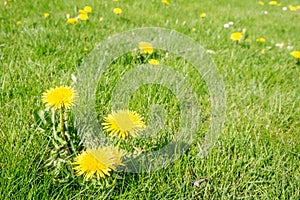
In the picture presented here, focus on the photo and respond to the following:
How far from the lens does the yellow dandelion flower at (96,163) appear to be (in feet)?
3.23

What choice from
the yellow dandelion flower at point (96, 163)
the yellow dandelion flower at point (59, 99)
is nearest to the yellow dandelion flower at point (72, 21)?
the yellow dandelion flower at point (59, 99)

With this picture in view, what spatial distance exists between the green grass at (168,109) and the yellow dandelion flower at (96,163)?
8 cm

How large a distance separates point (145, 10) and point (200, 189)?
2.75m

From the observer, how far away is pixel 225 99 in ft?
A: 5.86

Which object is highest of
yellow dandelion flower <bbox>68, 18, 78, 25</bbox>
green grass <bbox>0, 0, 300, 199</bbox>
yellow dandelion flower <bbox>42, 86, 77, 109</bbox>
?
yellow dandelion flower <bbox>42, 86, 77, 109</bbox>

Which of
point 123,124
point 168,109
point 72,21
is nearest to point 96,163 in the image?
point 123,124

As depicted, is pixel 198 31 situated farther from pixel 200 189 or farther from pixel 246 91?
pixel 200 189

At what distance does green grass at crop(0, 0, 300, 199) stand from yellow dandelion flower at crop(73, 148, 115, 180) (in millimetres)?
75

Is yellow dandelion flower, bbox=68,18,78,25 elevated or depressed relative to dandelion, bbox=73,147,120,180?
elevated

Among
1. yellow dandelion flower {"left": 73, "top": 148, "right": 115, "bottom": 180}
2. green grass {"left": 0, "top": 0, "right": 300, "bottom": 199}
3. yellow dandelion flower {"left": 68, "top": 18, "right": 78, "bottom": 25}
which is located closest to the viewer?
yellow dandelion flower {"left": 73, "top": 148, "right": 115, "bottom": 180}

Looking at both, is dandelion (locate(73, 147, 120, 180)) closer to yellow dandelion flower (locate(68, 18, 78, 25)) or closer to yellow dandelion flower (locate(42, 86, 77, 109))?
yellow dandelion flower (locate(42, 86, 77, 109))

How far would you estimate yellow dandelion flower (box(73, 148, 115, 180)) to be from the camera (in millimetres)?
984

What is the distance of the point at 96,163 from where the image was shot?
99 cm

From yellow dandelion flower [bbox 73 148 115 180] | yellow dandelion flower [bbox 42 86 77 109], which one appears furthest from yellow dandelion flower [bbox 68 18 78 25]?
yellow dandelion flower [bbox 73 148 115 180]
